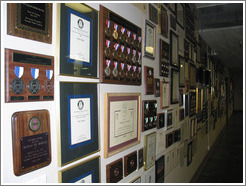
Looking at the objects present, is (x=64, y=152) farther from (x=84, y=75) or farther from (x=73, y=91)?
(x=84, y=75)

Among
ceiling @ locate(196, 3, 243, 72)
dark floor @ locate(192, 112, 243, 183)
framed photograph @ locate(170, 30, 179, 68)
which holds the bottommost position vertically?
dark floor @ locate(192, 112, 243, 183)

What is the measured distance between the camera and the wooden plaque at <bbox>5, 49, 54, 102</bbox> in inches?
36.1

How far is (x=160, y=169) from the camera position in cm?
249

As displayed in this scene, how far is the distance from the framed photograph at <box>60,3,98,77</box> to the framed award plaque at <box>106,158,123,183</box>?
68cm

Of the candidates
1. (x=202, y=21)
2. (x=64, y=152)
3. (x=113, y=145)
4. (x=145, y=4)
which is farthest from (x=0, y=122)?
(x=202, y=21)

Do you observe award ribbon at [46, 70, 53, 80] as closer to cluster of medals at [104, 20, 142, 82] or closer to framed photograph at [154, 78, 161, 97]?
cluster of medals at [104, 20, 142, 82]

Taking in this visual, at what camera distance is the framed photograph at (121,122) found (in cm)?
155

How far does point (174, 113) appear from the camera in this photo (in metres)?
2.97

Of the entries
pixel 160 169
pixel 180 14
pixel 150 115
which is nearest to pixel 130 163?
pixel 150 115

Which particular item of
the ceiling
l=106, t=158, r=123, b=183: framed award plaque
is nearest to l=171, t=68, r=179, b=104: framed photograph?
l=106, t=158, r=123, b=183: framed award plaque

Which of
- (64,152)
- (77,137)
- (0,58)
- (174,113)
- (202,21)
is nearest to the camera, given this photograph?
(0,58)

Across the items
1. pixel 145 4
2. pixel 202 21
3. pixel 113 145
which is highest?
pixel 202 21

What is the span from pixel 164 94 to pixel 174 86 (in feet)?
1.45

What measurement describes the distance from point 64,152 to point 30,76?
441mm
